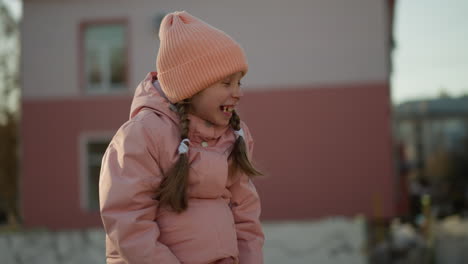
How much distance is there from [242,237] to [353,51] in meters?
10.4

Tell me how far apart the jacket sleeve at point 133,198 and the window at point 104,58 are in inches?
435

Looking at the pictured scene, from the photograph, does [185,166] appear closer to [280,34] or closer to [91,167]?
[280,34]

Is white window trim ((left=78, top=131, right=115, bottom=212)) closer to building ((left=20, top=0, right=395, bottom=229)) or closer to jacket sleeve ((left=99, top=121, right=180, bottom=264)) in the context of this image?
building ((left=20, top=0, right=395, bottom=229))

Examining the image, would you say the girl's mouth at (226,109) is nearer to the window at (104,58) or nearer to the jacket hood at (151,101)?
the jacket hood at (151,101)

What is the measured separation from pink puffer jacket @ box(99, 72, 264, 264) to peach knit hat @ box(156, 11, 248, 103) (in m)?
0.08

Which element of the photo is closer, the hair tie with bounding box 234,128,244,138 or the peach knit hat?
the peach knit hat

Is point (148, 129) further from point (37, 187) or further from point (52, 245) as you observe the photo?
point (37, 187)

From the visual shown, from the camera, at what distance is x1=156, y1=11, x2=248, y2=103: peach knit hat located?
2113mm

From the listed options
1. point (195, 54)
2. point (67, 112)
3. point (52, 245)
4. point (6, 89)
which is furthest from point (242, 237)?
point (6, 89)

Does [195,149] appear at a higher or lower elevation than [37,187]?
higher

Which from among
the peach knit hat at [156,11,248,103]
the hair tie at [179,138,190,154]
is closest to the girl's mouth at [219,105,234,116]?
the peach knit hat at [156,11,248,103]

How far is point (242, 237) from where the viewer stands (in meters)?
2.23

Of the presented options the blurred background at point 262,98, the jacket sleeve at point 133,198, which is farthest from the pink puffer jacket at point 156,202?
the blurred background at point 262,98

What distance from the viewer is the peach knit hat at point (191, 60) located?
211 centimetres
